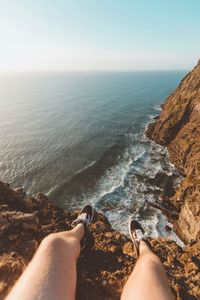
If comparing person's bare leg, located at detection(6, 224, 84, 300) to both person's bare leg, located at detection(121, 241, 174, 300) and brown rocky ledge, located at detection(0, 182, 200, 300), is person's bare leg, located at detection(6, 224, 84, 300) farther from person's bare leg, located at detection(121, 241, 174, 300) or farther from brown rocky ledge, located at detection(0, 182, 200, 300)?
brown rocky ledge, located at detection(0, 182, 200, 300)

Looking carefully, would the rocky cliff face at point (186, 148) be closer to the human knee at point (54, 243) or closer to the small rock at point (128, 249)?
the small rock at point (128, 249)

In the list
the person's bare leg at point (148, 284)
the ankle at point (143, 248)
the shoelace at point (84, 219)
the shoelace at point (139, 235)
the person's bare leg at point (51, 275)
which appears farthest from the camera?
the shoelace at point (84, 219)

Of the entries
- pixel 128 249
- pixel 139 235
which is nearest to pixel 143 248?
pixel 139 235

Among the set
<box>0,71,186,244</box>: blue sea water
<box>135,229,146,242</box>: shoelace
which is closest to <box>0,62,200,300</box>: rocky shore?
<box>135,229,146,242</box>: shoelace

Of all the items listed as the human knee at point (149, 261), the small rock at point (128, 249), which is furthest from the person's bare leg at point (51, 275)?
the small rock at point (128, 249)

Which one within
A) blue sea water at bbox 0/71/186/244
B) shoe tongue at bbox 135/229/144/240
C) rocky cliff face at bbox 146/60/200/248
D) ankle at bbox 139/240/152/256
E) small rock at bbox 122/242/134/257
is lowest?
blue sea water at bbox 0/71/186/244

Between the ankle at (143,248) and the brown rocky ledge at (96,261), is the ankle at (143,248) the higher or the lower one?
the higher one

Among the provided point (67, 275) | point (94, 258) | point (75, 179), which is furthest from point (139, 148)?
point (67, 275)
